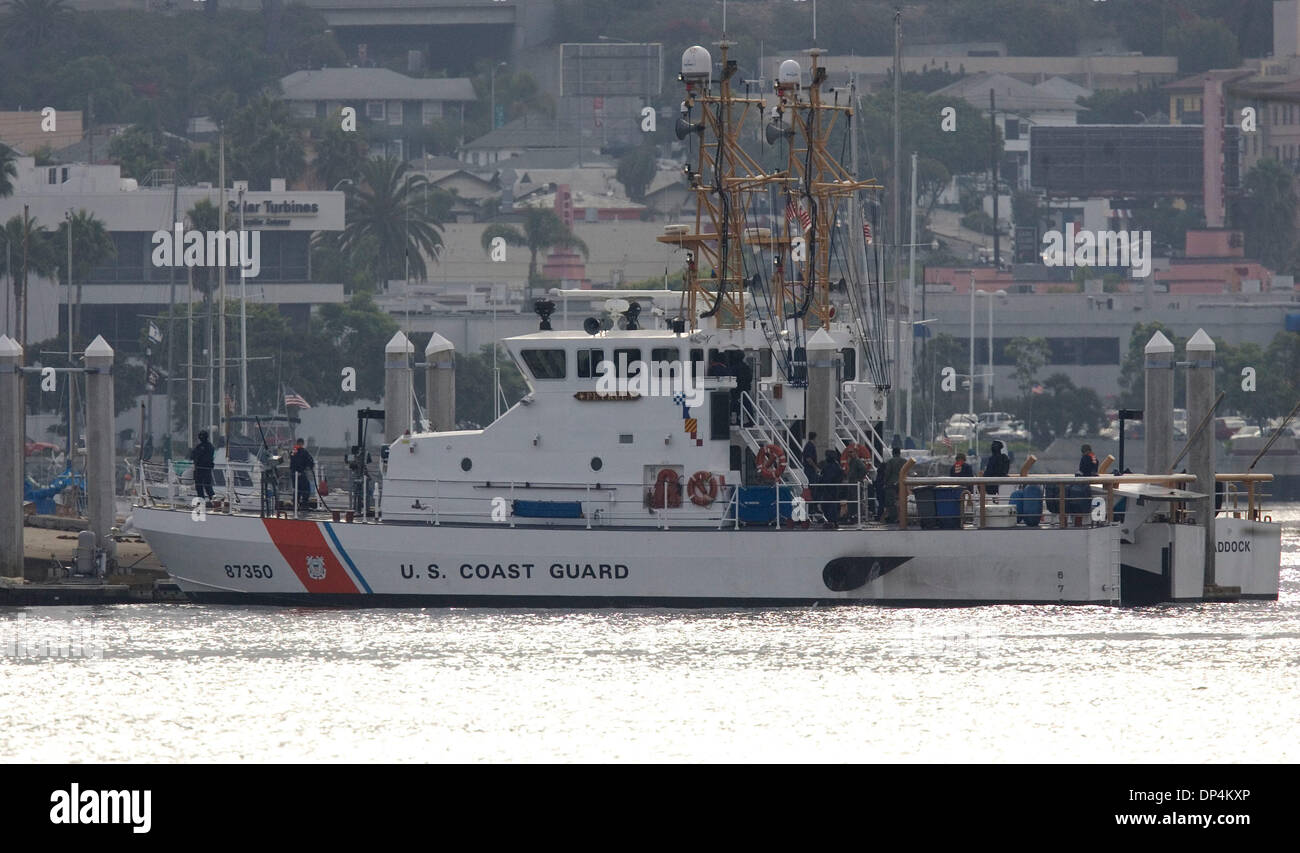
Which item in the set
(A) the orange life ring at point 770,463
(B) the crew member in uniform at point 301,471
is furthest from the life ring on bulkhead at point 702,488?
(B) the crew member in uniform at point 301,471

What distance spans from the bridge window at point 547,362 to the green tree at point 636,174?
383 ft

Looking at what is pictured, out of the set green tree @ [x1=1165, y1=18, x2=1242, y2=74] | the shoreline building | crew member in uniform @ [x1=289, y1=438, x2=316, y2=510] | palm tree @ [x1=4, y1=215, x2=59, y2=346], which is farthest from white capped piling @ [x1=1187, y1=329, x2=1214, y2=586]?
green tree @ [x1=1165, y1=18, x2=1242, y2=74]

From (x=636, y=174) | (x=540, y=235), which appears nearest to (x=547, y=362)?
(x=540, y=235)

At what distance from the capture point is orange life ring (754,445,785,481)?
34.8 m

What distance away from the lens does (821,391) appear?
35.0 m

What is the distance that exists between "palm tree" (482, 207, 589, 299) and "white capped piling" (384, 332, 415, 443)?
83.4m

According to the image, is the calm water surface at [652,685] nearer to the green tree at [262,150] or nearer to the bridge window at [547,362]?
the bridge window at [547,362]

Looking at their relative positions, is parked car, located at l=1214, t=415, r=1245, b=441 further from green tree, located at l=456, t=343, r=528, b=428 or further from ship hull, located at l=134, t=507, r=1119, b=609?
ship hull, located at l=134, t=507, r=1119, b=609

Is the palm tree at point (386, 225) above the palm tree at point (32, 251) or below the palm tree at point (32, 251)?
above

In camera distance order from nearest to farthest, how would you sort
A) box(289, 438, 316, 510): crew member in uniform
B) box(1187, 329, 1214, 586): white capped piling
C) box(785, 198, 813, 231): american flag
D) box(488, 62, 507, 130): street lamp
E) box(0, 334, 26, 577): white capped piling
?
box(0, 334, 26, 577): white capped piling → box(1187, 329, 1214, 586): white capped piling → box(289, 438, 316, 510): crew member in uniform → box(785, 198, 813, 231): american flag → box(488, 62, 507, 130): street lamp

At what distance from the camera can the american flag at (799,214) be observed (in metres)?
36.3

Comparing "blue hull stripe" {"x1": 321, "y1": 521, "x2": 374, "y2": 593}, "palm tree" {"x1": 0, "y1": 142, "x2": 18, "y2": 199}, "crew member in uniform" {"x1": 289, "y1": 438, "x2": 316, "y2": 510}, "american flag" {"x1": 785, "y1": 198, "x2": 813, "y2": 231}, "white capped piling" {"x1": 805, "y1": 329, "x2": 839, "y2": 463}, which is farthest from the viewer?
"palm tree" {"x1": 0, "y1": 142, "x2": 18, "y2": 199}

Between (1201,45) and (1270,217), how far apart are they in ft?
159
